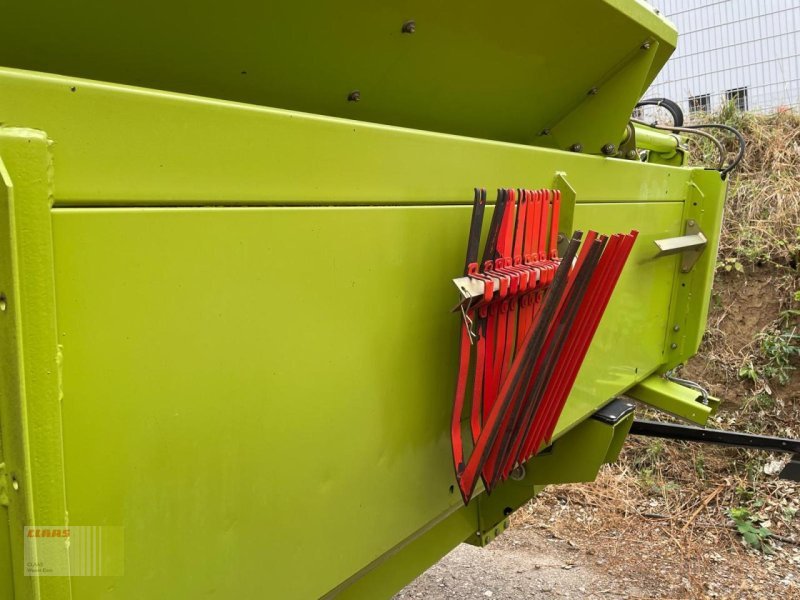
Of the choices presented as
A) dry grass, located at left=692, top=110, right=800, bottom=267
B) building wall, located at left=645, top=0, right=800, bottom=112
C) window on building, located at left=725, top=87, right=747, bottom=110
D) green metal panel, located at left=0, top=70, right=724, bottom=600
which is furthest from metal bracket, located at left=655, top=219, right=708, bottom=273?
building wall, located at left=645, top=0, right=800, bottom=112

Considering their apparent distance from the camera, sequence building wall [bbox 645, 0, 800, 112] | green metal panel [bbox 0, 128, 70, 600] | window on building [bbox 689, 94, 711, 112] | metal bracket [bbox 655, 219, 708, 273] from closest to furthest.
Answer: green metal panel [bbox 0, 128, 70, 600] → metal bracket [bbox 655, 219, 708, 273] → building wall [bbox 645, 0, 800, 112] → window on building [bbox 689, 94, 711, 112]

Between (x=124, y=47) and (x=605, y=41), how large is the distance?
1.21m

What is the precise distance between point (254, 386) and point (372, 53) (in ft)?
2.32

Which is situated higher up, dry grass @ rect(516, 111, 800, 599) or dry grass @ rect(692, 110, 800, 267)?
dry grass @ rect(692, 110, 800, 267)

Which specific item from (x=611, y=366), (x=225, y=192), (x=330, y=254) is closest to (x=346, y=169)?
(x=330, y=254)

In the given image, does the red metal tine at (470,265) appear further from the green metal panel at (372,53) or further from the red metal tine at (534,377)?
the green metal panel at (372,53)

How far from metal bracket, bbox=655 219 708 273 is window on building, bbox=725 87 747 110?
4.40 metres

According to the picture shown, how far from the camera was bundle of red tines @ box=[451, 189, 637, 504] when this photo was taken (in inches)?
48.4

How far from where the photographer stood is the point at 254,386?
896 mm

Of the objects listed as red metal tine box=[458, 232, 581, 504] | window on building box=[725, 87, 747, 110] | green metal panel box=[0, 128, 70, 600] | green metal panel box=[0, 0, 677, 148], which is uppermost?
window on building box=[725, 87, 747, 110]

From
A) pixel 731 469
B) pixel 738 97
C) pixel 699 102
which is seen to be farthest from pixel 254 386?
pixel 699 102

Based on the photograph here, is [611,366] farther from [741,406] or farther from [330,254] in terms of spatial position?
[741,406]

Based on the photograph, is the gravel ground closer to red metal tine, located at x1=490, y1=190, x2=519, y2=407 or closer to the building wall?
red metal tine, located at x1=490, y1=190, x2=519, y2=407

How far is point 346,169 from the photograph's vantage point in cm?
100
